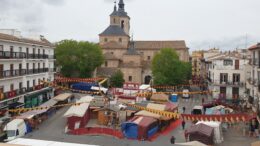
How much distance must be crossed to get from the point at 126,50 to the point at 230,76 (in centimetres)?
3654

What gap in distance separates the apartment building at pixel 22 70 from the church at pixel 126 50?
1095 inches

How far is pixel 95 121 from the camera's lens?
32312 mm

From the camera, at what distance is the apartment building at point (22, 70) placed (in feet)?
103

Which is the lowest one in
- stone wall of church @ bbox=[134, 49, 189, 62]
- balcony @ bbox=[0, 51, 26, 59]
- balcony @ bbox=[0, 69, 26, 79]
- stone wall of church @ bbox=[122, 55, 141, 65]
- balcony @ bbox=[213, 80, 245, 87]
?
balcony @ bbox=[213, 80, 245, 87]

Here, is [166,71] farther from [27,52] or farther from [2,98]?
[2,98]

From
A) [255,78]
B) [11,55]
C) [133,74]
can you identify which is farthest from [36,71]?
[133,74]

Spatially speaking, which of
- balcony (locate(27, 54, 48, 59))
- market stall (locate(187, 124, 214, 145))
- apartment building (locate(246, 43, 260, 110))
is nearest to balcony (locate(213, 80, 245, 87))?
apartment building (locate(246, 43, 260, 110))

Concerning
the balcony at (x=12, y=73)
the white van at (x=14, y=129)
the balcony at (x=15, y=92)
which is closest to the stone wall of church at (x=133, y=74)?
the balcony at (x=15, y=92)

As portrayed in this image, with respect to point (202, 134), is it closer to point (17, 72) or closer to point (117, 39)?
point (17, 72)

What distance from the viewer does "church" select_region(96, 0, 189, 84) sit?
231 ft

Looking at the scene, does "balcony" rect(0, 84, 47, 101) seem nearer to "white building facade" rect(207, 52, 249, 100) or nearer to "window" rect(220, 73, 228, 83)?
"white building facade" rect(207, 52, 249, 100)

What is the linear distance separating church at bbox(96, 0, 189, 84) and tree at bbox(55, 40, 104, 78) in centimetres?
1342

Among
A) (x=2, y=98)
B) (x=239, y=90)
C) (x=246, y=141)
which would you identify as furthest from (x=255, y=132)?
(x=2, y=98)

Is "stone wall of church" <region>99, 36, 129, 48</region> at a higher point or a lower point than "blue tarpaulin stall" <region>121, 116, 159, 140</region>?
higher
